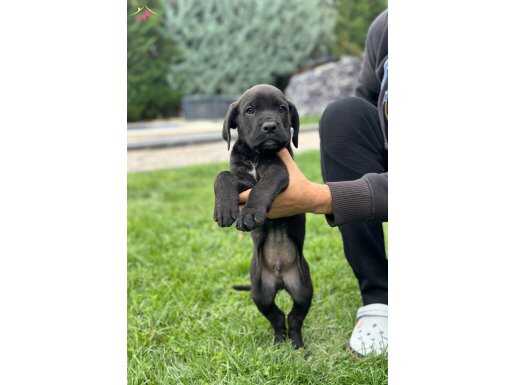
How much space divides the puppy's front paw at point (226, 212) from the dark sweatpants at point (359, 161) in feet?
2.74

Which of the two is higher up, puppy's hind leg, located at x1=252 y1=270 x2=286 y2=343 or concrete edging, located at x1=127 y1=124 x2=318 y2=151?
puppy's hind leg, located at x1=252 y1=270 x2=286 y2=343

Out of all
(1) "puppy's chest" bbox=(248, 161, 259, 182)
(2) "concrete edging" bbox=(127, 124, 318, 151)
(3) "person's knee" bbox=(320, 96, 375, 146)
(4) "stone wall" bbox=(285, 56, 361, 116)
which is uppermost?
(3) "person's knee" bbox=(320, 96, 375, 146)

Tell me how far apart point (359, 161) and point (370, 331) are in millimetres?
681

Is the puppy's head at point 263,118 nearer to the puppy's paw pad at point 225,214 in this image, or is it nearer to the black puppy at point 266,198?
the black puppy at point 266,198

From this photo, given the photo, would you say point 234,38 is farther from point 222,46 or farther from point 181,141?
point 181,141

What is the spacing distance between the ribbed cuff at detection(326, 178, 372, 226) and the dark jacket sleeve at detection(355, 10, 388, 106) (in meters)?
1.01

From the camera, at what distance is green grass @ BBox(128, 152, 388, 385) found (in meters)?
2.29

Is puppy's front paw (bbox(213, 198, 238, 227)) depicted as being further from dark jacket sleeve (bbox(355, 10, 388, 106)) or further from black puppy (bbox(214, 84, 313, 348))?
dark jacket sleeve (bbox(355, 10, 388, 106))

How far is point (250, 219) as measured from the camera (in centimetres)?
194

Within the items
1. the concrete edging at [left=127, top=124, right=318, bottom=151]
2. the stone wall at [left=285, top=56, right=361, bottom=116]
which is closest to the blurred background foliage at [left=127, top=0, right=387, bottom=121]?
the stone wall at [left=285, top=56, right=361, bottom=116]
